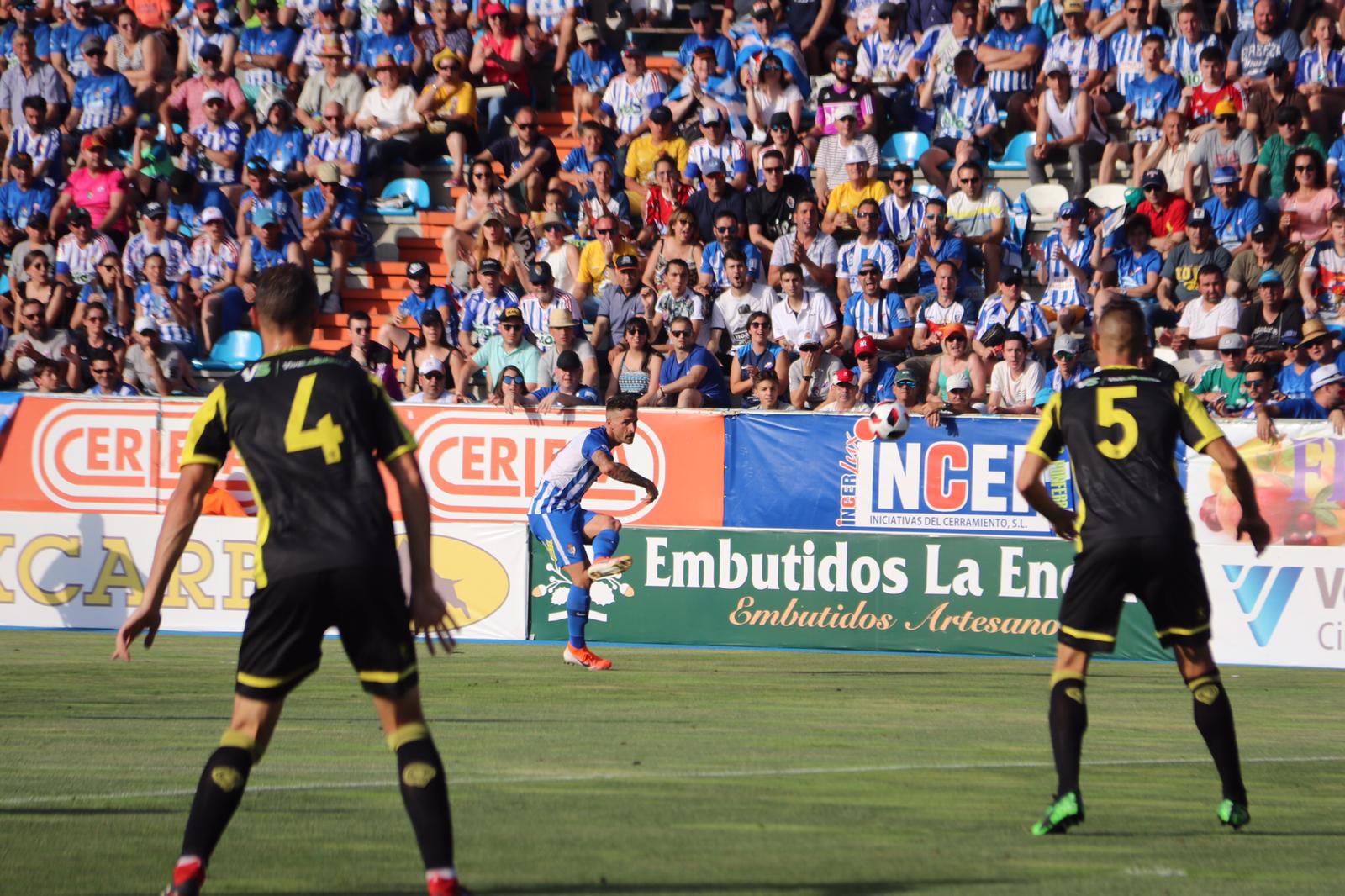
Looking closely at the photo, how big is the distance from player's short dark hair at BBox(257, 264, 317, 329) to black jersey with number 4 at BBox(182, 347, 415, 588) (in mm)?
119

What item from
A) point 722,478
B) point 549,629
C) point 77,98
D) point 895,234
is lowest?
point 549,629

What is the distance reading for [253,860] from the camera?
615 cm

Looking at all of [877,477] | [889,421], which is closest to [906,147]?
[889,421]

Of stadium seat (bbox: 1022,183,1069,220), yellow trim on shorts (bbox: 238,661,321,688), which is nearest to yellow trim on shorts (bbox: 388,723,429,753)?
yellow trim on shorts (bbox: 238,661,321,688)

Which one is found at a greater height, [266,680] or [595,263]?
[595,263]

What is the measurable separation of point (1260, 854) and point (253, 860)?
3.86 metres

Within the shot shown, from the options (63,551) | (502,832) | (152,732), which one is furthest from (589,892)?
(63,551)

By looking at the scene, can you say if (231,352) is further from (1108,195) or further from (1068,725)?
(1068,725)

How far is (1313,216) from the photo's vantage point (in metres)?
17.1

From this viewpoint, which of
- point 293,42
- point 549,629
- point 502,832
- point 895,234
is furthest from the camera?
point 293,42

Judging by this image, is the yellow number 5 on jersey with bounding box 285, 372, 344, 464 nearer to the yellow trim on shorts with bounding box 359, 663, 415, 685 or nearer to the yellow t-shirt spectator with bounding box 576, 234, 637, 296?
the yellow trim on shorts with bounding box 359, 663, 415, 685

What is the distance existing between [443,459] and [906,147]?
23.0 ft

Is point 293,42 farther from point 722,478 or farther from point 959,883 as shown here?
point 959,883

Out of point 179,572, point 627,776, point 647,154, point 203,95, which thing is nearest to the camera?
point 627,776
